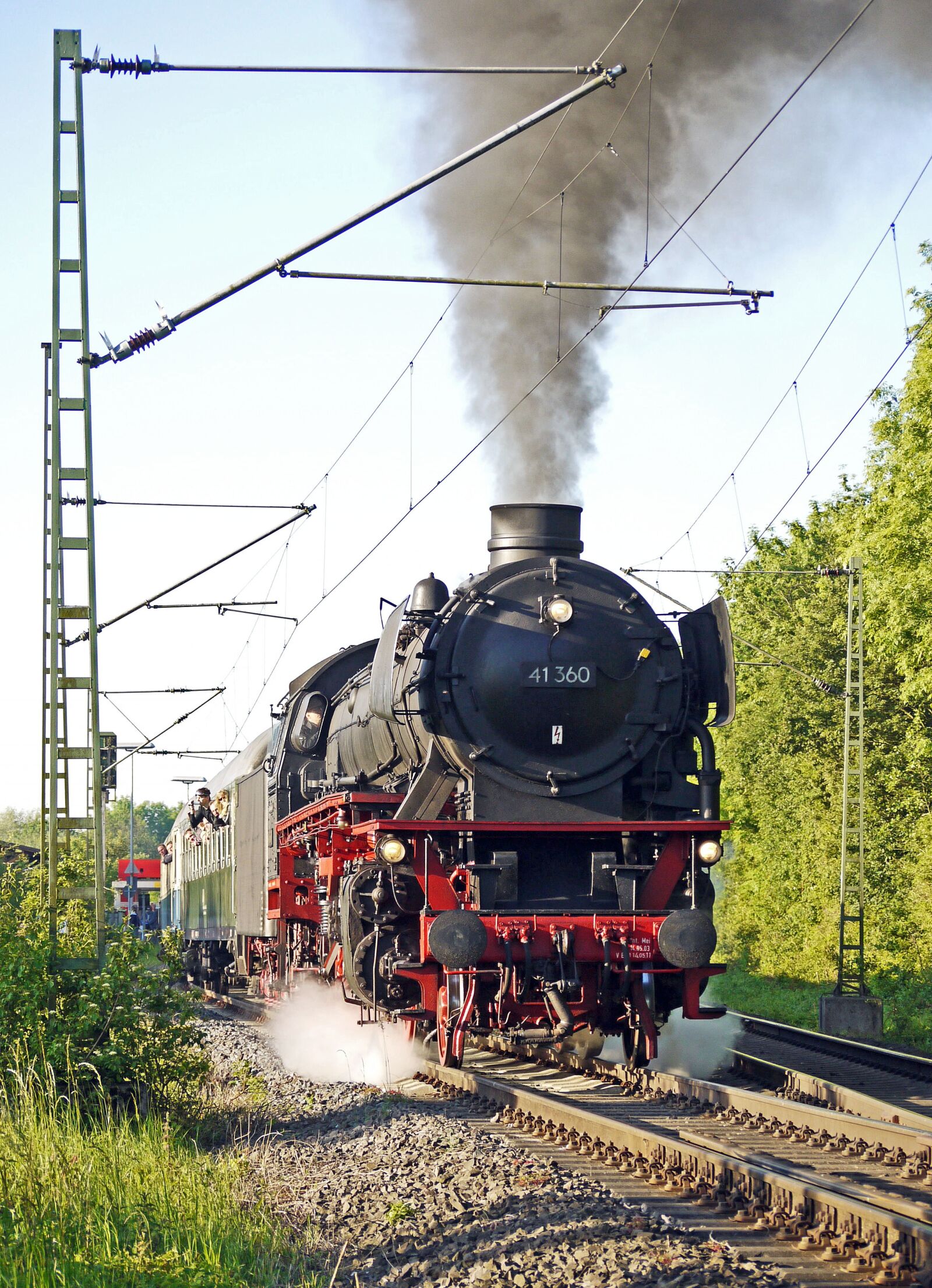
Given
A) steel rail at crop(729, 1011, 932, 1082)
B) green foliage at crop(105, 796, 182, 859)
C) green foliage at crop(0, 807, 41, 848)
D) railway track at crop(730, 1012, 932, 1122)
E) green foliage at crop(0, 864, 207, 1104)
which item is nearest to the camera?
green foliage at crop(0, 864, 207, 1104)

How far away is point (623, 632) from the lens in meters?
10.5

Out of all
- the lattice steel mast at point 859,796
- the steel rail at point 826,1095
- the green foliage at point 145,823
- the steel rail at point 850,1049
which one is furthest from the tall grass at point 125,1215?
the green foliage at point 145,823

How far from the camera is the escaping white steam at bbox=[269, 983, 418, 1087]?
37.0ft

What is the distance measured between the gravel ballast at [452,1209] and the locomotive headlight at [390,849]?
1.67m

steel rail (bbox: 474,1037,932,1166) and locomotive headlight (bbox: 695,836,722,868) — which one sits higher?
locomotive headlight (bbox: 695,836,722,868)

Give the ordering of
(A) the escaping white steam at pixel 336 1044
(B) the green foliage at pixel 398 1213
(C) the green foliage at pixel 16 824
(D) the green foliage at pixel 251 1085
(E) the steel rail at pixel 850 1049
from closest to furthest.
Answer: (B) the green foliage at pixel 398 1213, (D) the green foliage at pixel 251 1085, (A) the escaping white steam at pixel 336 1044, (E) the steel rail at pixel 850 1049, (C) the green foliage at pixel 16 824

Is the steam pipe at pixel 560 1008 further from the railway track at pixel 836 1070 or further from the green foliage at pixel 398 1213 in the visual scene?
the green foliage at pixel 398 1213

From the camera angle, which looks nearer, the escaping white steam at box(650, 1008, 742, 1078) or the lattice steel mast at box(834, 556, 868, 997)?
the escaping white steam at box(650, 1008, 742, 1078)

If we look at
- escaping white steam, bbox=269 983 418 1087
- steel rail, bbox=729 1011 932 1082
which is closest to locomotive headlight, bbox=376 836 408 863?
escaping white steam, bbox=269 983 418 1087

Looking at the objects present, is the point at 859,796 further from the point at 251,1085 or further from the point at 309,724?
the point at 251,1085

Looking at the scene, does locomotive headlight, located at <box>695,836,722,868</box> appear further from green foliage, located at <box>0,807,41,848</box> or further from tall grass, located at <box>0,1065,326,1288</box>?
green foliage, located at <box>0,807,41,848</box>

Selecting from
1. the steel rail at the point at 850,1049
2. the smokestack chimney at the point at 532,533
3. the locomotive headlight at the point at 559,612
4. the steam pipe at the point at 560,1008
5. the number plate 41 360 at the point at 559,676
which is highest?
the smokestack chimney at the point at 532,533

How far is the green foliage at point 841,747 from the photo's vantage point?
19.8 meters

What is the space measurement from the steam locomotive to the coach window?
419 cm
